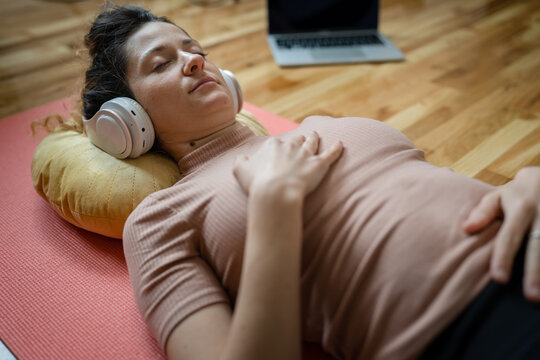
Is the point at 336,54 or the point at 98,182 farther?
the point at 336,54

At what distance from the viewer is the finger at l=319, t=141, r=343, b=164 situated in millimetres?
867

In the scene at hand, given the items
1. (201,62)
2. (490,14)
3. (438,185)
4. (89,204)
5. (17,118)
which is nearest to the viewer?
(438,185)

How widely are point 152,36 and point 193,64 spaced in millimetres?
145

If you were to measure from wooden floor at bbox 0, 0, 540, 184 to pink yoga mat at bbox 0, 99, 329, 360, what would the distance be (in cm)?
45

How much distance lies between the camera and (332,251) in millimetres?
791

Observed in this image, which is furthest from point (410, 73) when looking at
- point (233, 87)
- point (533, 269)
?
point (533, 269)

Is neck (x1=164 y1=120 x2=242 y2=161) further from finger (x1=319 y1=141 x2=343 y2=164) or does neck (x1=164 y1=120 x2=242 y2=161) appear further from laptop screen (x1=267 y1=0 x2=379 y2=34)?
laptop screen (x1=267 y1=0 x2=379 y2=34)

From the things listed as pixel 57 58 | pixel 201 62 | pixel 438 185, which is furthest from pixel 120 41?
pixel 57 58

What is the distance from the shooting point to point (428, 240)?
2.47 ft

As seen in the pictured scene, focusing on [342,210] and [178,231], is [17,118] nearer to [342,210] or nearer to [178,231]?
[178,231]

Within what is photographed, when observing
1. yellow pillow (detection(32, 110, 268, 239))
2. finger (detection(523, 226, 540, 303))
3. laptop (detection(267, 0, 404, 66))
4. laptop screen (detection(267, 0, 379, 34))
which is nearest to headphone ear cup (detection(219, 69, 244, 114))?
yellow pillow (detection(32, 110, 268, 239))

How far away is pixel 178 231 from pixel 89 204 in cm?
43

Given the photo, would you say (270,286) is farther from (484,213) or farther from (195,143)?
(195,143)

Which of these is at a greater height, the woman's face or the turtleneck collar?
the woman's face
